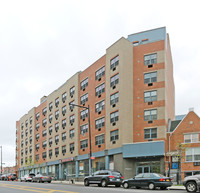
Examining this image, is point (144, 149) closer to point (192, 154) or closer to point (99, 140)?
point (192, 154)

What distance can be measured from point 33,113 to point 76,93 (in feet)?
96.4

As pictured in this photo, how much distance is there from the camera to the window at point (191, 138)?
40938 mm

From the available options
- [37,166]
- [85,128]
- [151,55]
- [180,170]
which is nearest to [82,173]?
[85,128]

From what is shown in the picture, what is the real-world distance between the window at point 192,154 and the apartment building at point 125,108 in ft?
10.5

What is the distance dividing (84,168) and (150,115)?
1611 centimetres

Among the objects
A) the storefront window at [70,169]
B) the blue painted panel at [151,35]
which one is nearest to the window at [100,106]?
the blue painted panel at [151,35]

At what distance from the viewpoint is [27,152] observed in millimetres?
87438

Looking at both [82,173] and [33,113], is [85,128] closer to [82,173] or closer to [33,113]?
[82,173]

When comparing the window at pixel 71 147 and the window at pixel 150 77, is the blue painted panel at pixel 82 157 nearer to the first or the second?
the window at pixel 71 147

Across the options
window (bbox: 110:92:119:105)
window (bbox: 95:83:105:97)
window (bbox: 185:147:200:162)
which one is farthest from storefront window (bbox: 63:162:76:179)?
window (bbox: 185:147:200:162)

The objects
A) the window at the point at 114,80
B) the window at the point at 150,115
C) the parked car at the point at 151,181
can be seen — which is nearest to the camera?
the parked car at the point at 151,181

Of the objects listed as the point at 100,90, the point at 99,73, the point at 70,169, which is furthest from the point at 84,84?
the point at 70,169

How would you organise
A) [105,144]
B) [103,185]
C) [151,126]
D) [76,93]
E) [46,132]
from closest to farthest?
[103,185], [151,126], [105,144], [76,93], [46,132]

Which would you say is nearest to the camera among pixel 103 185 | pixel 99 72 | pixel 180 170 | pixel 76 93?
pixel 103 185
